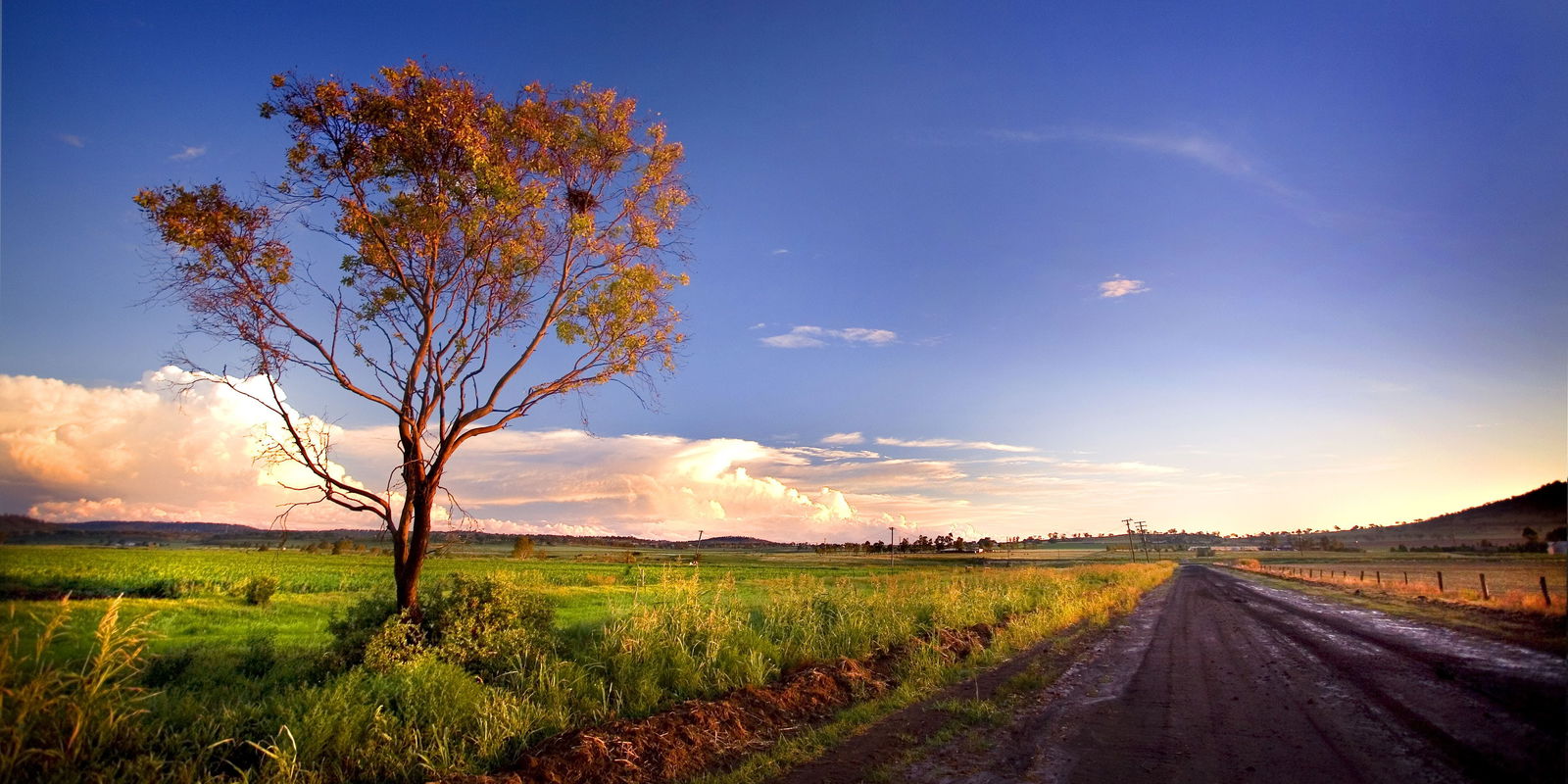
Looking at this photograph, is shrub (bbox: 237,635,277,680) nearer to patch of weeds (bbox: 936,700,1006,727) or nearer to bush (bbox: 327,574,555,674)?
bush (bbox: 327,574,555,674)

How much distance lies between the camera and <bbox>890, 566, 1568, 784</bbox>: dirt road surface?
5.66 m

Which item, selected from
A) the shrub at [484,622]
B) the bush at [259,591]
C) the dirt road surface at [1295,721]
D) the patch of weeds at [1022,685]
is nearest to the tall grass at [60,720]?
the shrub at [484,622]

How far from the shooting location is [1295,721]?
8.33m

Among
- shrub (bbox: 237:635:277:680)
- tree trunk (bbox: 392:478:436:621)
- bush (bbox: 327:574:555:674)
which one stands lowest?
shrub (bbox: 237:635:277:680)

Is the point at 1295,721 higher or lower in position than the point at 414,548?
lower

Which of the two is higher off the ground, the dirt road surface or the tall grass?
the tall grass

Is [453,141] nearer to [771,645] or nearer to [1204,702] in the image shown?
[771,645]

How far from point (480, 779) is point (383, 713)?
6.20 ft

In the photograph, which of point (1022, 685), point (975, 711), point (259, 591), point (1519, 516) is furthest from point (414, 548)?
point (259, 591)

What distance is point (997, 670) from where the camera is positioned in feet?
43.6

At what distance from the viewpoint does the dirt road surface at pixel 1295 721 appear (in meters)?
5.66

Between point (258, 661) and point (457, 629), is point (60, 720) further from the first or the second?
point (258, 661)

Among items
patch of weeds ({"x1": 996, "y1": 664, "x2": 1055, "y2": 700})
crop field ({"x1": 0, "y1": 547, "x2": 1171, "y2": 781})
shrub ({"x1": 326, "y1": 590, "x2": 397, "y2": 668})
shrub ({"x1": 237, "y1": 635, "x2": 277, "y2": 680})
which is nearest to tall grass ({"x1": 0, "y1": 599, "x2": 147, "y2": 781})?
crop field ({"x1": 0, "y1": 547, "x2": 1171, "y2": 781})

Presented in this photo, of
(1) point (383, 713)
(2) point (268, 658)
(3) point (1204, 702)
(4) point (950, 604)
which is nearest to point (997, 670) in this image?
(3) point (1204, 702)
